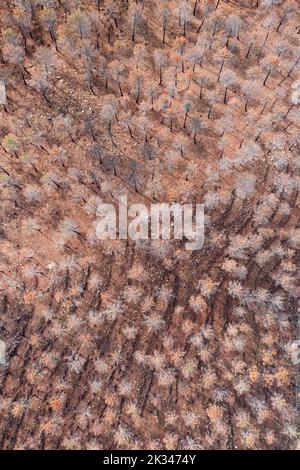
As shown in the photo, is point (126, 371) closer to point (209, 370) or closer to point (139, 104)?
point (209, 370)

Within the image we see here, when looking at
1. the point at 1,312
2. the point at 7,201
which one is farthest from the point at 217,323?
the point at 7,201

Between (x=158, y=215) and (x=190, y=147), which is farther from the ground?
(x=190, y=147)

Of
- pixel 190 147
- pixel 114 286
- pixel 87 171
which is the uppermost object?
pixel 190 147

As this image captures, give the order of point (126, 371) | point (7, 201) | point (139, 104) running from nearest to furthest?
1. point (126, 371)
2. point (7, 201)
3. point (139, 104)

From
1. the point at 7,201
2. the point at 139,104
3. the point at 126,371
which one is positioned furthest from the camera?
the point at 139,104

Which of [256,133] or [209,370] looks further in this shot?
[256,133]

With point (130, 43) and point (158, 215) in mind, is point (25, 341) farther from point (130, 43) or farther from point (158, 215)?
point (130, 43)

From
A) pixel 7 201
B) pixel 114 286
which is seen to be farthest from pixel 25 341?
pixel 7 201

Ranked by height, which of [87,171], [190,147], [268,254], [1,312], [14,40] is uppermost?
[14,40]

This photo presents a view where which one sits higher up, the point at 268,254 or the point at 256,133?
the point at 256,133
